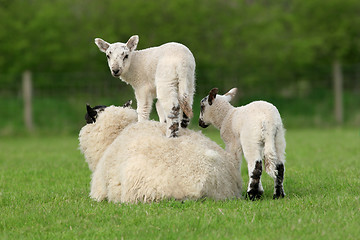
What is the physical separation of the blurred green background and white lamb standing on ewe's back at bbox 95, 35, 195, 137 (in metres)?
16.1

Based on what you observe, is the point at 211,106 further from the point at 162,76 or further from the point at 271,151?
the point at 271,151

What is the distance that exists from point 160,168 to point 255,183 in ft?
3.82

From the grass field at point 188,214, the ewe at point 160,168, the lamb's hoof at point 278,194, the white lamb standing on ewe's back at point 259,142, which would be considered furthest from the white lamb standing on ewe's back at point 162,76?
the lamb's hoof at point 278,194

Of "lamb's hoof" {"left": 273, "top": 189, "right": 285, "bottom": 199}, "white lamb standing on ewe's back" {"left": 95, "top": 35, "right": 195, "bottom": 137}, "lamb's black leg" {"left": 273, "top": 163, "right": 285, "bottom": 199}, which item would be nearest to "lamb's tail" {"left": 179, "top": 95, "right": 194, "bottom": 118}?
"white lamb standing on ewe's back" {"left": 95, "top": 35, "right": 195, "bottom": 137}

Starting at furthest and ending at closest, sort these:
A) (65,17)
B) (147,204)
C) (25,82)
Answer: (65,17) → (25,82) → (147,204)

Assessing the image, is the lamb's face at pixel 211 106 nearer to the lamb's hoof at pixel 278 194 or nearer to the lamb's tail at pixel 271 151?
the lamb's tail at pixel 271 151

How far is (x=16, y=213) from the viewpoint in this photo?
596 cm

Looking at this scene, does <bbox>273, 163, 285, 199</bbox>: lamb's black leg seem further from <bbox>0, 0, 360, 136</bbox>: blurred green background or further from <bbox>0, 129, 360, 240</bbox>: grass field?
<bbox>0, 0, 360, 136</bbox>: blurred green background

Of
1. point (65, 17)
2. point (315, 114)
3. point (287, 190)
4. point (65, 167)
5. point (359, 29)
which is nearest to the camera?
point (287, 190)

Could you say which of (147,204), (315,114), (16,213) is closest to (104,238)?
(147,204)

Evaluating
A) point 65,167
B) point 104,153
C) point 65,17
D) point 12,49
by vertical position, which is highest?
point 65,17

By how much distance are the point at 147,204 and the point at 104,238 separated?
1207 mm

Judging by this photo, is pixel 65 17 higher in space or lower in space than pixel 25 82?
higher

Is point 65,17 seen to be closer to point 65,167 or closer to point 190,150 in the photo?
point 65,167
